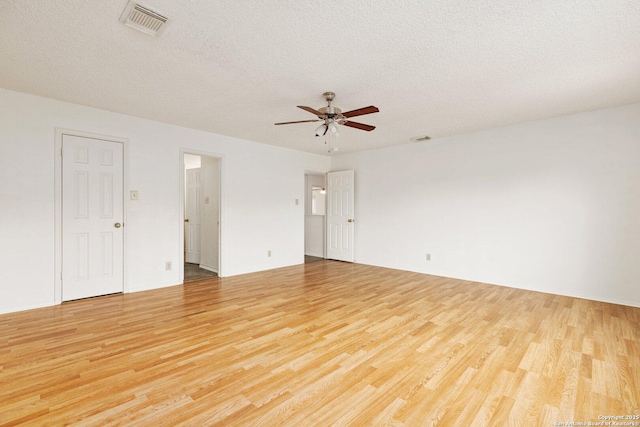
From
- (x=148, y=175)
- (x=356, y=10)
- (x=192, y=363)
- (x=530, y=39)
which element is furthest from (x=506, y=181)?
(x=148, y=175)

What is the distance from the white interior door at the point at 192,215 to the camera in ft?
20.5

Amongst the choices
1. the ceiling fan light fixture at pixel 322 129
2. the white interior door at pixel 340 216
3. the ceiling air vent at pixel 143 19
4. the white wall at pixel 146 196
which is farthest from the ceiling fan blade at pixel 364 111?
the white interior door at pixel 340 216

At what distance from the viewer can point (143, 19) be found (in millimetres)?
2041

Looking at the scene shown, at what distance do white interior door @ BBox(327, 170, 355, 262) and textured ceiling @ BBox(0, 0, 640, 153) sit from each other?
2751mm

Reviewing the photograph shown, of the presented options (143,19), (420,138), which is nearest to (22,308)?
(143,19)

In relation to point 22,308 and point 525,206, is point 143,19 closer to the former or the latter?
point 22,308

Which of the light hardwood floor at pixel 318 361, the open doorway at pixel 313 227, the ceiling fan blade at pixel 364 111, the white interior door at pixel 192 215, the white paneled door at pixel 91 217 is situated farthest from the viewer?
the open doorway at pixel 313 227

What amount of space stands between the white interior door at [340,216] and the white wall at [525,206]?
620mm

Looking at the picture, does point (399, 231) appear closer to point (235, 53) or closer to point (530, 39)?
point (530, 39)

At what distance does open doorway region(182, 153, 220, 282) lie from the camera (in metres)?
5.53

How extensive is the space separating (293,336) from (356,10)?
2.68 metres

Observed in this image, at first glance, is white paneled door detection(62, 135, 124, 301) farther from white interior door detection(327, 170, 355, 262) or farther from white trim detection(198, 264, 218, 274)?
white interior door detection(327, 170, 355, 262)

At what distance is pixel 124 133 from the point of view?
4078mm

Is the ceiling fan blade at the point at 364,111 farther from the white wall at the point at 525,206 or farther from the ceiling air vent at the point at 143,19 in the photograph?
the white wall at the point at 525,206
